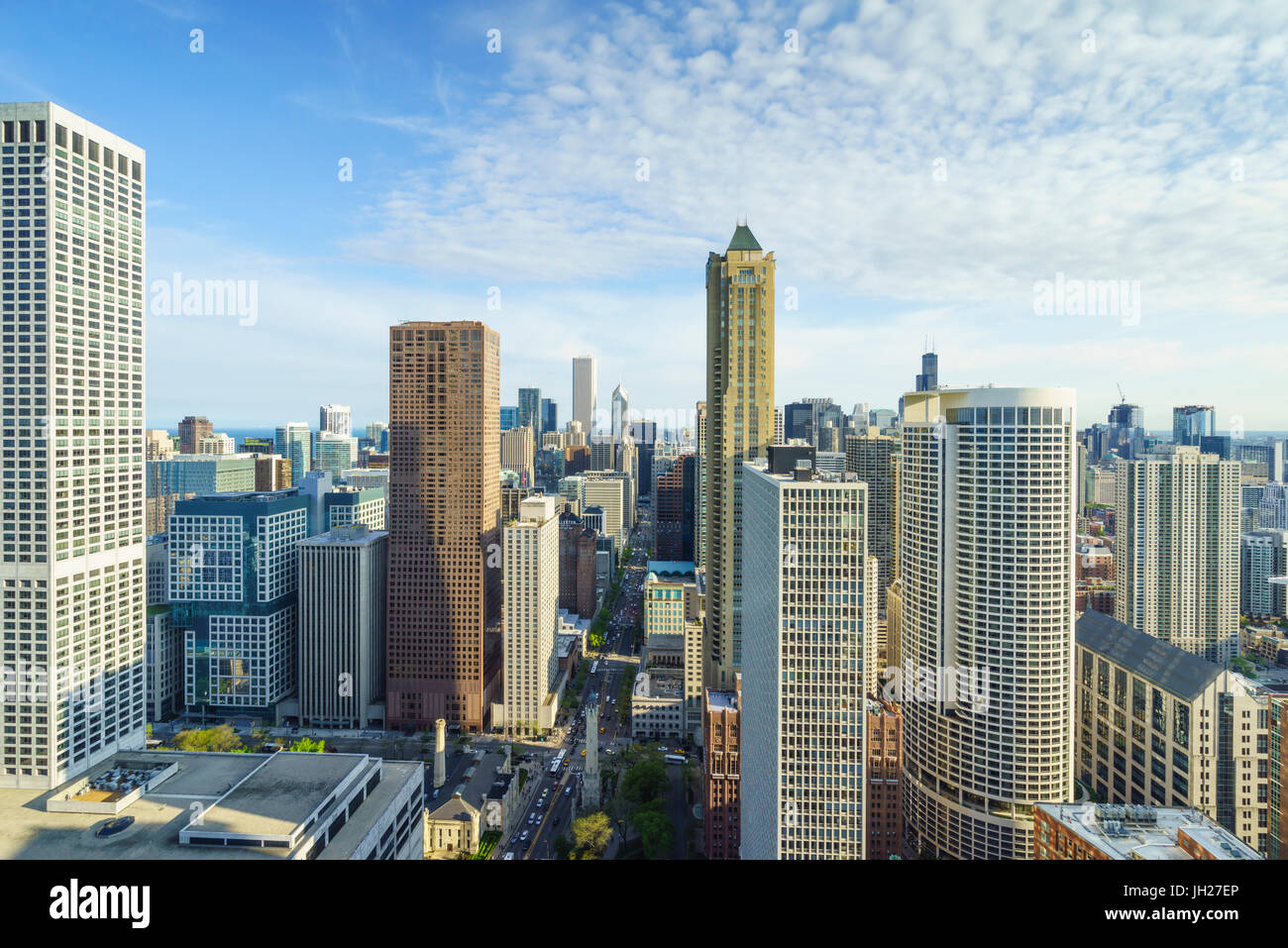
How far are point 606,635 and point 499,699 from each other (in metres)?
17.7

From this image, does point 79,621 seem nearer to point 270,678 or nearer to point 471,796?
point 471,796

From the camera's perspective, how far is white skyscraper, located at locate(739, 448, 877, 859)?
16.6m

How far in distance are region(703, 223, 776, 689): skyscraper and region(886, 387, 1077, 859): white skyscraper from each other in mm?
11170

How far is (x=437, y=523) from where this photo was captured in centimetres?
3766

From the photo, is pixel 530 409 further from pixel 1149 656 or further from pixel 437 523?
pixel 1149 656

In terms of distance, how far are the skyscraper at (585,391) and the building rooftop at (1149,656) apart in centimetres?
10703

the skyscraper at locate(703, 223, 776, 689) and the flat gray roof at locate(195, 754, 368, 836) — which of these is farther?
the skyscraper at locate(703, 223, 776, 689)

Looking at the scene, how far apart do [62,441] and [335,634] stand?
69.3 ft

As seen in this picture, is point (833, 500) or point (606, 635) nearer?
point (833, 500)

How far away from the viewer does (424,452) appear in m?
37.6

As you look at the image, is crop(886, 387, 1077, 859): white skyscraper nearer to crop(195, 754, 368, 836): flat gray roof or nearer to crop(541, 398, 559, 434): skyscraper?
crop(195, 754, 368, 836): flat gray roof

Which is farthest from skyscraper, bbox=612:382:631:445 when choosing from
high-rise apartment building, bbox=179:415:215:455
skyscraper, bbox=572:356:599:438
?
high-rise apartment building, bbox=179:415:215:455

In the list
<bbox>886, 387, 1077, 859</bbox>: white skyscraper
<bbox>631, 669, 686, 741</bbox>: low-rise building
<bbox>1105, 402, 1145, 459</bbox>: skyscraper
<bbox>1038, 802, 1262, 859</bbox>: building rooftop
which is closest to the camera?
<bbox>1038, 802, 1262, 859</bbox>: building rooftop

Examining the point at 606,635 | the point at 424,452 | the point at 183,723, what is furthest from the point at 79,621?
the point at 606,635
